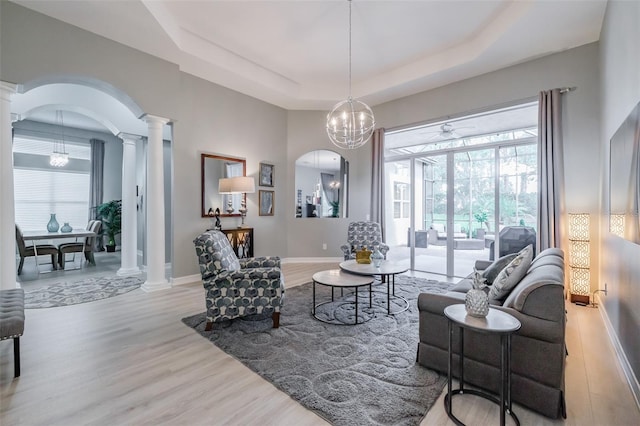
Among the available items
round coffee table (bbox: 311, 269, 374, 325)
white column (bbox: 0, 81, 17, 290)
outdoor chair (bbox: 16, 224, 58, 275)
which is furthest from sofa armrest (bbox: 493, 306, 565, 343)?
outdoor chair (bbox: 16, 224, 58, 275)

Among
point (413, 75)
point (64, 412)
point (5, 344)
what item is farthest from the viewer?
point (413, 75)

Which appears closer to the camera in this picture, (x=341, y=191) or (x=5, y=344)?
(x=5, y=344)

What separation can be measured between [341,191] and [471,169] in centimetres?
271

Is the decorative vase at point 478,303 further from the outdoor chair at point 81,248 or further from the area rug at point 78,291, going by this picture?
the outdoor chair at point 81,248

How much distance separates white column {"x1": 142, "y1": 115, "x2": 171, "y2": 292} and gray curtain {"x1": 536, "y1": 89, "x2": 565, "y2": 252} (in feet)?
18.6

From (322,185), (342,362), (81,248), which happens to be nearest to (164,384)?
(342,362)

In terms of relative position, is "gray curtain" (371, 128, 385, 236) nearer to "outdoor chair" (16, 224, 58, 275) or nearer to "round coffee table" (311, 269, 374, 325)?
"round coffee table" (311, 269, 374, 325)

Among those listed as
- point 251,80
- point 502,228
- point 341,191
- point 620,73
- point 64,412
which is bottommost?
point 64,412

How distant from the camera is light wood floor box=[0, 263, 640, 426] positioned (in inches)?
67.2

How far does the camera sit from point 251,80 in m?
5.08

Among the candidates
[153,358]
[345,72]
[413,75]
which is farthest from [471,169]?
[153,358]

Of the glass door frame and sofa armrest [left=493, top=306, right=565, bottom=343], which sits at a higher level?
the glass door frame

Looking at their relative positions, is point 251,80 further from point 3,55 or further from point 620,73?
point 620,73

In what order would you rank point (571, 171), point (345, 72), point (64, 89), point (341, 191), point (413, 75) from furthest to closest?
point (341, 191), point (345, 72), point (413, 75), point (64, 89), point (571, 171)
